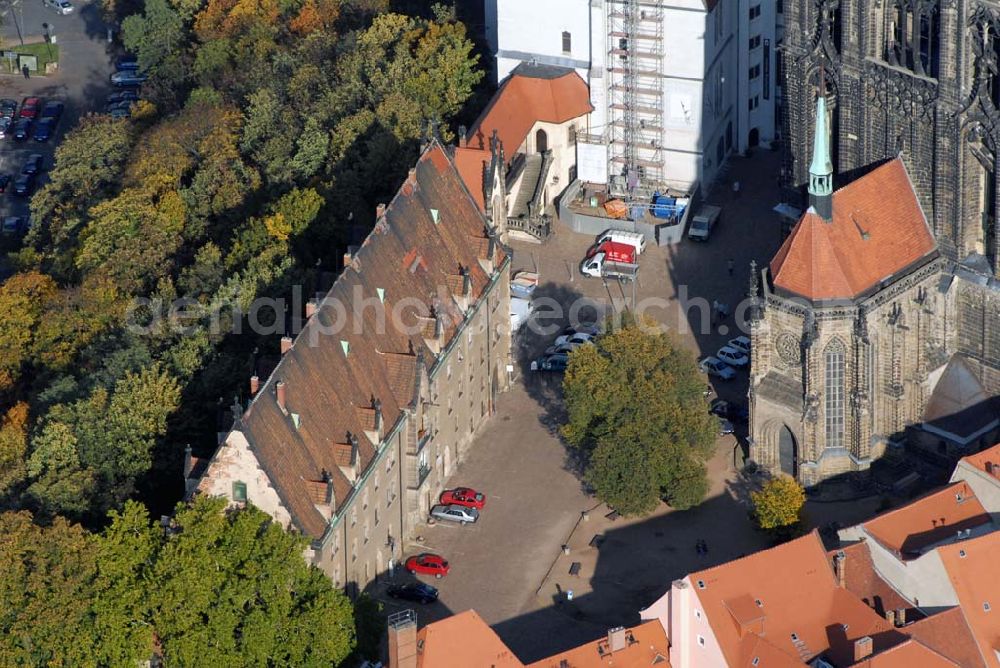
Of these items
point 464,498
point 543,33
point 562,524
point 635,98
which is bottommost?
point 562,524

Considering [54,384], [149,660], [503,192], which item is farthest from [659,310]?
[149,660]

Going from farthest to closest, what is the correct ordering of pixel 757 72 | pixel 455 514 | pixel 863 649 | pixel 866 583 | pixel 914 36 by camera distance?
pixel 757 72 < pixel 455 514 < pixel 914 36 < pixel 866 583 < pixel 863 649

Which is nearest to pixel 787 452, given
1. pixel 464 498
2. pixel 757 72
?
pixel 464 498

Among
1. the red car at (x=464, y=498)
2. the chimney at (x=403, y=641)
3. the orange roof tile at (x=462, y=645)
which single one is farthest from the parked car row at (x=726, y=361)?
the chimney at (x=403, y=641)

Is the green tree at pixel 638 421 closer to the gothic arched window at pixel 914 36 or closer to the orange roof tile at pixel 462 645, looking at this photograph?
the orange roof tile at pixel 462 645

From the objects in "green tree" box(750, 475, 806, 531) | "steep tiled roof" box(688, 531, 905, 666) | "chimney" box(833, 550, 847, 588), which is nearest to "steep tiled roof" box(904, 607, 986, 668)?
"steep tiled roof" box(688, 531, 905, 666)

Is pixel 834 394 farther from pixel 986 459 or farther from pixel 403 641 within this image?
pixel 403 641

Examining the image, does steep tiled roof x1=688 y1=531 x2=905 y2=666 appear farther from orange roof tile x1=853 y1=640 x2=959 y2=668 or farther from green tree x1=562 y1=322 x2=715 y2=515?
green tree x1=562 y1=322 x2=715 y2=515
